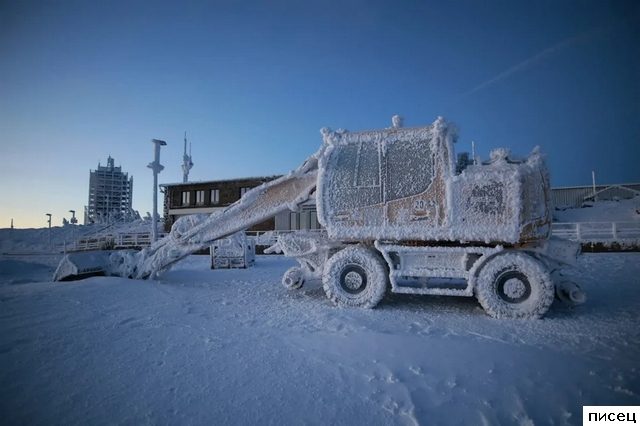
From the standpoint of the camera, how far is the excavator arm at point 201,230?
242 inches

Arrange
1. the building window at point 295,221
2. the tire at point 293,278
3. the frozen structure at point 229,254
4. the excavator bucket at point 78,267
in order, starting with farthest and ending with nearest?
the building window at point 295,221
the frozen structure at point 229,254
the excavator bucket at point 78,267
the tire at point 293,278

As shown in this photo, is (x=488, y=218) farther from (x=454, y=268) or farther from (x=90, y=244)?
(x=90, y=244)

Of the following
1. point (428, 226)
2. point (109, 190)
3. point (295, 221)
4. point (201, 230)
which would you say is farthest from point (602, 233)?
point (109, 190)

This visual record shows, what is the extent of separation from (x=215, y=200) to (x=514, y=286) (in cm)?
2674

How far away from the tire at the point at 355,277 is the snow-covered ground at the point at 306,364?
290mm

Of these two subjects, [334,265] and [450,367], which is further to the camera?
[334,265]

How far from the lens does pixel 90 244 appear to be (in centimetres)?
2217

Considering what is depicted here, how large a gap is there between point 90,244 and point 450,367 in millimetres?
26922

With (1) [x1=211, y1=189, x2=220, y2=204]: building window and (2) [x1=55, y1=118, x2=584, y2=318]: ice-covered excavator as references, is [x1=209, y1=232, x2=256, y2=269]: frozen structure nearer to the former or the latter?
(2) [x1=55, y1=118, x2=584, y2=318]: ice-covered excavator

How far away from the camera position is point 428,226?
4.72 meters

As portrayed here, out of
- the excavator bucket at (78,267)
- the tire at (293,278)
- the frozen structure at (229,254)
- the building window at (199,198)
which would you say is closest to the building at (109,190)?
the building window at (199,198)

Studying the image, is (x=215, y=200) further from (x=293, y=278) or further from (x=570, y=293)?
(x=570, y=293)

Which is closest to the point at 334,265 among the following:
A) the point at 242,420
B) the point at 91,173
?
the point at 242,420

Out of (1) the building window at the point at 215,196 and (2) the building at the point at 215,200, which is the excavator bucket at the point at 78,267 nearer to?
(2) the building at the point at 215,200
